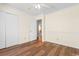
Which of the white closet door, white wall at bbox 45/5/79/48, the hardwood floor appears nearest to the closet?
the white closet door

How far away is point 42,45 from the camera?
1528 millimetres

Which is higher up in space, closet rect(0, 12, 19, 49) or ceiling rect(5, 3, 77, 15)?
ceiling rect(5, 3, 77, 15)

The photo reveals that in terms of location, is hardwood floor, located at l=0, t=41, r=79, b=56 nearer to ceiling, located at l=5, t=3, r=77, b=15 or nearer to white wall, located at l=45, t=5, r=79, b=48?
white wall, located at l=45, t=5, r=79, b=48

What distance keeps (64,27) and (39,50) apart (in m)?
0.62

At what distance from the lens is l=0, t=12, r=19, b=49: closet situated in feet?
4.51

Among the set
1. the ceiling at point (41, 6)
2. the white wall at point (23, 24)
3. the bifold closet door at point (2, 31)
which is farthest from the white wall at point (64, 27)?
the bifold closet door at point (2, 31)

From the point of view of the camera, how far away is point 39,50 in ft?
4.75

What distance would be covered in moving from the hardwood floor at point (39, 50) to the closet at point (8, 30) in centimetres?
10

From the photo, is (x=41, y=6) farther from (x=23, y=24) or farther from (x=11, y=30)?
(x=11, y=30)

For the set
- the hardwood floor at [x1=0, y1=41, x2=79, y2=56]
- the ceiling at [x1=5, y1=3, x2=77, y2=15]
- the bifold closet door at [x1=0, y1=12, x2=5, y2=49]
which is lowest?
the hardwood floor at [x1=0, y1=41, x2=79, y2=56]

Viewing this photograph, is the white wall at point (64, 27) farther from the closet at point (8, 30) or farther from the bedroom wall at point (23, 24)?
the closet at point (8, 30)

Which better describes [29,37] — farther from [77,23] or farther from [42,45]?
[77,23]

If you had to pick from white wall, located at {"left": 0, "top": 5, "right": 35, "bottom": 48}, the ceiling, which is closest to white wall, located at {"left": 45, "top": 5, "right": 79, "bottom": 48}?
the ceiling

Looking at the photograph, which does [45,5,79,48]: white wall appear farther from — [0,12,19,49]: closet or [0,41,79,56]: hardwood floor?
[0,12,19,49]: closet
